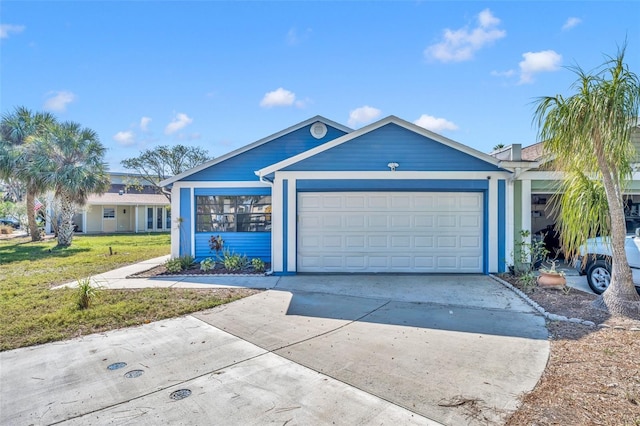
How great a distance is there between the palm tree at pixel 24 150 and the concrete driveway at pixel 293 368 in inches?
665

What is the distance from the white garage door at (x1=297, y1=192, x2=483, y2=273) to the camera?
9.41m

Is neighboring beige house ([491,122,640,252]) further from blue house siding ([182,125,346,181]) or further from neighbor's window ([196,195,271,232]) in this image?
neighbor's window ([196,195,271,232])

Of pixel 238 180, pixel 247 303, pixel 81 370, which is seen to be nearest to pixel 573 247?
pixel 247 303

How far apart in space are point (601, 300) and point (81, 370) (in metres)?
7.82

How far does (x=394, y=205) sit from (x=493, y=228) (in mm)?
2605

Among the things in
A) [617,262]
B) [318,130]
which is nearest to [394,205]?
[318,130]

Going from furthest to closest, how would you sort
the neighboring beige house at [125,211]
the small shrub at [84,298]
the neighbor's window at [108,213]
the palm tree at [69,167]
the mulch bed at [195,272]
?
1. the neighbor's window at [108,213]
2. the neighboring beige house at [125,211]
3. the palm tree at [69,167]
4. the mulch bed at [195,272]
5. the small shrub at [84,298]

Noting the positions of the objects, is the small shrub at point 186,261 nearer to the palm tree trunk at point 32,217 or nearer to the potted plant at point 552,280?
the potted plant at point 552,280

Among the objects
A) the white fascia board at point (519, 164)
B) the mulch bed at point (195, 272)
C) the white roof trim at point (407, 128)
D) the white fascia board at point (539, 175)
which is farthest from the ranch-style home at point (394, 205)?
the mulch bed at point (195, 272)

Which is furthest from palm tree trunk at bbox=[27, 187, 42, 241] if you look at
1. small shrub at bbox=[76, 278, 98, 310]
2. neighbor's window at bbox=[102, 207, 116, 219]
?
small shrub at bbox=[76, 278, 98, 310]

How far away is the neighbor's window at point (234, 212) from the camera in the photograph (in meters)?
11.9

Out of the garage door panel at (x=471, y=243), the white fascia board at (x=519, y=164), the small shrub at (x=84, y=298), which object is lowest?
the small shrub at (x=84, y=298)

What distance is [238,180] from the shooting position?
11.9 m

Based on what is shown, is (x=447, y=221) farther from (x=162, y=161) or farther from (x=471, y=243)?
(x=162, y=161)
